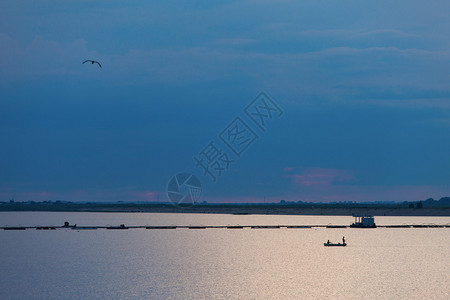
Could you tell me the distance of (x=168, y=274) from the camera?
3307 inches

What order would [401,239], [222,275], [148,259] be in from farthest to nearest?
1. [401,239]
2. [148,259]
3. [222,275]

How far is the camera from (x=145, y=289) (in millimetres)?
69375

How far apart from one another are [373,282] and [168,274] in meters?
27.8

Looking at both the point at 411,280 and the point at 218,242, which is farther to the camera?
the point at 218,242

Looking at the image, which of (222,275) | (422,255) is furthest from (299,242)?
(222,275)

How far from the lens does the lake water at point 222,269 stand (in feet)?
224

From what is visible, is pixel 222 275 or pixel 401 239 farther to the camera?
pixel 401 239

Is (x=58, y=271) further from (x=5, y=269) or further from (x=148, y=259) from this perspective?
(x=148, y=259)

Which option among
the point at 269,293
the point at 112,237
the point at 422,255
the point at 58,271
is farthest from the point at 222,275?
the point at 112,237

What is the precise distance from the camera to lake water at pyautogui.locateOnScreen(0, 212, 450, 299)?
68188 millimetres

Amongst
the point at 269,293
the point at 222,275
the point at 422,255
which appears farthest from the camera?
the point at 422,255

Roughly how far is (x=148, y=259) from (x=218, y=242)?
42.2 meters

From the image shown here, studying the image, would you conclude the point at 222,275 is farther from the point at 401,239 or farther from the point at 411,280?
the point at 401,239

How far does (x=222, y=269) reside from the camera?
296 feet
